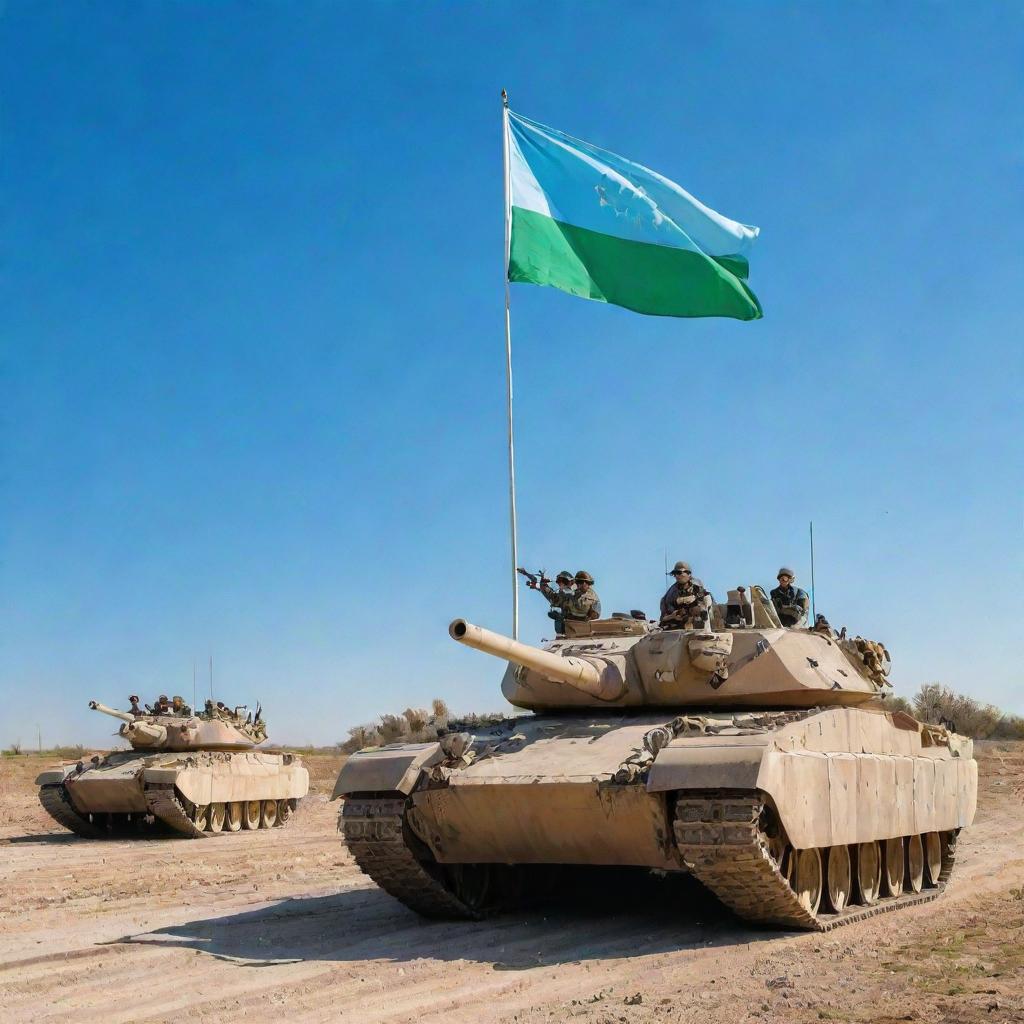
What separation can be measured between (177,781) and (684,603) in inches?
473

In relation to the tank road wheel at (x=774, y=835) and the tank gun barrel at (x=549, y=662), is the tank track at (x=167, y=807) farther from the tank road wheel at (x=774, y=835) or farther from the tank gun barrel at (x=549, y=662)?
the tank road wheel at (x=774, y=835)

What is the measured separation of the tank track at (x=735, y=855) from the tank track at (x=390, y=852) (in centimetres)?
248

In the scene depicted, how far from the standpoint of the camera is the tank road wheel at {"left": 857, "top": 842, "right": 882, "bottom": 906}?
11797 mm

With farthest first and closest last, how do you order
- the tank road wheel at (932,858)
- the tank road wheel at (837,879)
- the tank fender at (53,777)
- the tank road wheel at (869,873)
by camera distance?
the tank fender at (53,777), the tank road wheel at (932,858), the tank road wheel at (869,873), the tank road wheel at (837,879)

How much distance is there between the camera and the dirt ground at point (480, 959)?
767 cm

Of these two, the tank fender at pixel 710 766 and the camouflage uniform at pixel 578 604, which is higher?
the camouflage uniform at pixel 578 604

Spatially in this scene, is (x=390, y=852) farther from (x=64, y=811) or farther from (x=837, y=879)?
(x=64, y=811)

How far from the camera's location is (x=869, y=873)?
12.1 metres

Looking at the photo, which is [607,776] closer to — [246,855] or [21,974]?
[21,974]

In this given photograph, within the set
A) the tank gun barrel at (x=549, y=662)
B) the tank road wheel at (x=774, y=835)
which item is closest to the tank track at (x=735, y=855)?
the tank road wheel at (x=774, y=835)

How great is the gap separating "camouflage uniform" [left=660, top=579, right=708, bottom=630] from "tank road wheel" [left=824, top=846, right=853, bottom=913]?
2.48m

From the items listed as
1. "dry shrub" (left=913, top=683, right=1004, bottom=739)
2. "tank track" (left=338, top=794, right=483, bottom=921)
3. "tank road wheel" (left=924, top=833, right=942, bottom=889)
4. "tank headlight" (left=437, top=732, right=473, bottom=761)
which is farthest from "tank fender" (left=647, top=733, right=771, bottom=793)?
"dry shrub" (left=913, top=683, right=1004, bottom=739)

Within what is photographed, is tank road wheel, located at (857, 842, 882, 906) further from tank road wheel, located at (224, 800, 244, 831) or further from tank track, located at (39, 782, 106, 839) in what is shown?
tank track, located at (39, 782, 106, 839)

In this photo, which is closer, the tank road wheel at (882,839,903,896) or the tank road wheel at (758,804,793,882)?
the tank road wheel at (758,804,793,882)
